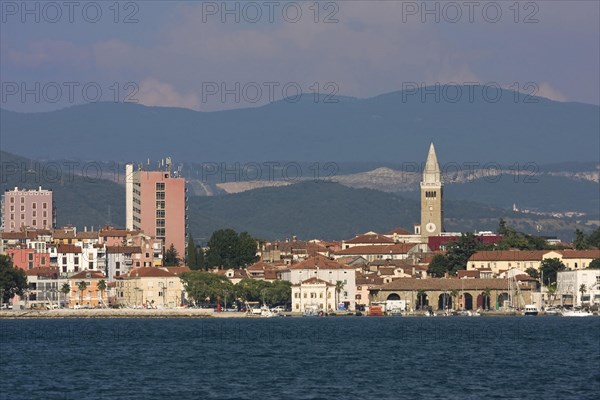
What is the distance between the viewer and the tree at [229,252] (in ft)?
575

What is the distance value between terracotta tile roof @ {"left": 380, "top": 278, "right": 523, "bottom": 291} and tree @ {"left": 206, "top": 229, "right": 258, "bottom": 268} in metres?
21.3

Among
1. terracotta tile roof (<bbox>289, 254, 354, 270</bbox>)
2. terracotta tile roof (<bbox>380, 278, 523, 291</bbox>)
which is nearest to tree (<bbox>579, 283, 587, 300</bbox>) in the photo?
terracotta tile roof (<bbox>380, 278, 523, 291</bbox>)

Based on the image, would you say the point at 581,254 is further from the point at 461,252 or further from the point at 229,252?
the point at 229,252

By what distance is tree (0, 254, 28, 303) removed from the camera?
149125 mm

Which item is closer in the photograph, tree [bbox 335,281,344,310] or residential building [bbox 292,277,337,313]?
residential building [bbox 292,277,337,313]

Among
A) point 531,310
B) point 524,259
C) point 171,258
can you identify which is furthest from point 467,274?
point 171,258

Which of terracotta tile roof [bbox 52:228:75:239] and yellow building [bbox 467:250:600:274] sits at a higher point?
terracotta tile roof [bbox 52:228:75:239]

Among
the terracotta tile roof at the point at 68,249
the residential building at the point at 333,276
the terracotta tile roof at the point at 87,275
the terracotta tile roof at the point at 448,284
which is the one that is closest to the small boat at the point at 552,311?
the terracotta tile roof at the point at 448,284

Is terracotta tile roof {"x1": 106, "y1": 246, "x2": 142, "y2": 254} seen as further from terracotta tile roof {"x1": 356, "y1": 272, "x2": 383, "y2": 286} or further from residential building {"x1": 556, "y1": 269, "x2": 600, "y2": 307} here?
residential building {"x1": 556, "y1": 269, "x2": 600, "y2": 307}

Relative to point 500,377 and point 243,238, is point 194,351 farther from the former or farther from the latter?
point 243,238

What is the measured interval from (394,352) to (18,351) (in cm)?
1949

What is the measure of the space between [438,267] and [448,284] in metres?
17.0

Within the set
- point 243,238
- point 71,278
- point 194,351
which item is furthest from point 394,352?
point 243,238

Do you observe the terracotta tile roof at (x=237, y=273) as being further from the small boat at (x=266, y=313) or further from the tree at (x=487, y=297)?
the tree at (x=487, y=297)
